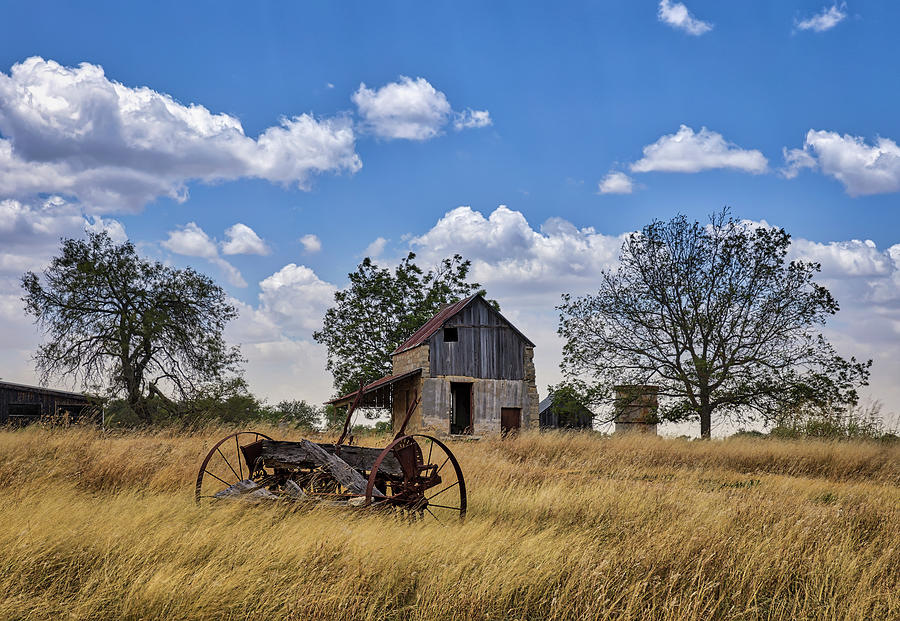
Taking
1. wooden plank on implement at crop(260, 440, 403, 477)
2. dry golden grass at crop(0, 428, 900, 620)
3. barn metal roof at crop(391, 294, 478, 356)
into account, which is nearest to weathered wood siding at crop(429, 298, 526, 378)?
barn metal roof at crop(391, 294, 478, 356)

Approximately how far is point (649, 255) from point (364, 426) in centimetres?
2384

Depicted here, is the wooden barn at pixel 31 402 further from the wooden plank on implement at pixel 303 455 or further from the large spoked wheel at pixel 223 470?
the wooden plank on implement at pixel 303 455

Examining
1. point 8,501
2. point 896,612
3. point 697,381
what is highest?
point 697,381

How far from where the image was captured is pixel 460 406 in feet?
102

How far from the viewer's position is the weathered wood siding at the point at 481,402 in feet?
91.1

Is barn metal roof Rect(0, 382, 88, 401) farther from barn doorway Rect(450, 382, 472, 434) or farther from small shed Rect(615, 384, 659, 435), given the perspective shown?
small shed Rect(615, 384, 659, 435)

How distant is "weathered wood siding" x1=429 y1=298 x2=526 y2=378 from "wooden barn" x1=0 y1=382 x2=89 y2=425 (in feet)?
49.0

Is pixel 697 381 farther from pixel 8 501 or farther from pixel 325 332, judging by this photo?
pixel 8 501

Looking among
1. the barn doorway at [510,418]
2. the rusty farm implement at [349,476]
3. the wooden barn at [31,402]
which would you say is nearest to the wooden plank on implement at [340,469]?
the rusty farm implement at [349,476]

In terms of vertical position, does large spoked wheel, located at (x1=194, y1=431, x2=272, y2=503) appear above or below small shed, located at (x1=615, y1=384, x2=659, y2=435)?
below

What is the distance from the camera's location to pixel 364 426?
4481 cm

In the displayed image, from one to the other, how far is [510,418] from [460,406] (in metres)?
2.78

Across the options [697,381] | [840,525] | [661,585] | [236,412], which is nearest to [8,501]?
[661,585]

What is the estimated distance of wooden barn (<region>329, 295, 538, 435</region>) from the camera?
28.0 metres
